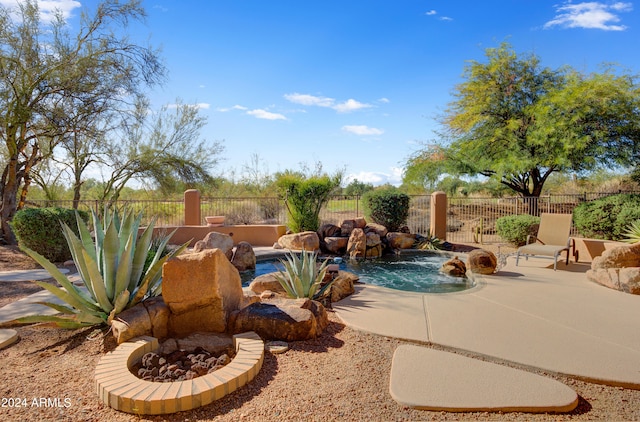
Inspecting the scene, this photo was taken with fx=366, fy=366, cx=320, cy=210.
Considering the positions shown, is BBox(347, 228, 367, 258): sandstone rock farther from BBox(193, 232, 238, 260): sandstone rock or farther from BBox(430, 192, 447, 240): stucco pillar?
BBox(193, 232, 238, 260): sandstone rock

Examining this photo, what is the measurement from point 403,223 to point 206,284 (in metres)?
10.8

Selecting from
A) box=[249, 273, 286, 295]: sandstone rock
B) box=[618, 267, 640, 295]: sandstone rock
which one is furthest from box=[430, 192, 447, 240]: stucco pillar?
box=[249, 273, 286, 295]: sandstone rock

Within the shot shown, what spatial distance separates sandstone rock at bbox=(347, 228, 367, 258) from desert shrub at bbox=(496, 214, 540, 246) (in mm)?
4620

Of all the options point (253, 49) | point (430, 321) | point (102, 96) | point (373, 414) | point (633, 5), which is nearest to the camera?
point (373, 414)

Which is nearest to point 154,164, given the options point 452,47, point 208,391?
point 452,47

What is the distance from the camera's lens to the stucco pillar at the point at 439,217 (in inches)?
498

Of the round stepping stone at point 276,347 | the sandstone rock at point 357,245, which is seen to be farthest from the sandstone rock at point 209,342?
the sandstone rock at point 357,245

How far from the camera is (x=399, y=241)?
11.5 meters

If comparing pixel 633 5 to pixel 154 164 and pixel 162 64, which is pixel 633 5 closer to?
pixel 162 64

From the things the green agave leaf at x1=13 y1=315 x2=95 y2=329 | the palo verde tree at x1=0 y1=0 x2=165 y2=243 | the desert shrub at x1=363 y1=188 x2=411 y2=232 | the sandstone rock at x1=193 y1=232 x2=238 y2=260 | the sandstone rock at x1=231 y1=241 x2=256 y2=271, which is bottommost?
the sandstone rock at x1=231 y1=241 x2=256 y2=271

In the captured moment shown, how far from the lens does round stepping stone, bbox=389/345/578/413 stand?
235 cm

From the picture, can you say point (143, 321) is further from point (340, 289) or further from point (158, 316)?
point (340, 289)

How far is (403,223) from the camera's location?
530 inches

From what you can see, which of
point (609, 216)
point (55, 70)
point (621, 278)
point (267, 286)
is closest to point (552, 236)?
point (621, 278)
